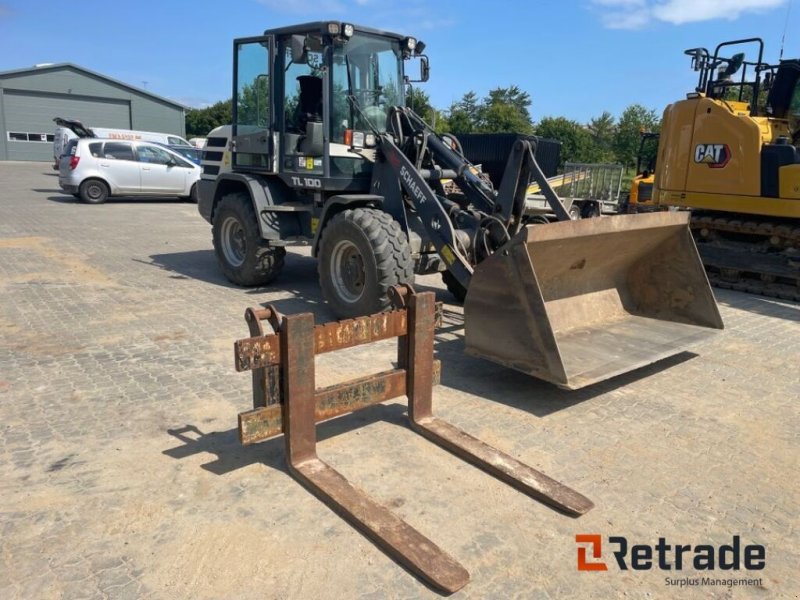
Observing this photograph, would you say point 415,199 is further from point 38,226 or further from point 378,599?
point 38,226

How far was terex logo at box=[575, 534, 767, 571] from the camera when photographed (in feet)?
9.52

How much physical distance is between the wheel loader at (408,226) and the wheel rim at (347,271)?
22 millimetres

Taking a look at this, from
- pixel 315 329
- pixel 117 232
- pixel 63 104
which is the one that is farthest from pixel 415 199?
pixel 63 104

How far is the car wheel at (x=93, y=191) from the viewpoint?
58.5 feet

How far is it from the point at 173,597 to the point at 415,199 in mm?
4376

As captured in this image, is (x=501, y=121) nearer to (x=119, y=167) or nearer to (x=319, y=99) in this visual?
(x=119, y=167)

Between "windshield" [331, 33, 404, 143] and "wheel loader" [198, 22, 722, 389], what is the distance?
0.05 ft

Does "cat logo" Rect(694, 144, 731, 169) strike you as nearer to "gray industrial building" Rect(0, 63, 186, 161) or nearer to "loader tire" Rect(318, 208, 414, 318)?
"loader tire" Rect(318, 208, 414, 318)

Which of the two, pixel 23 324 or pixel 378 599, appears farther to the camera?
pixel 23 324

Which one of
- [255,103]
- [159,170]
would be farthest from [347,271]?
[159,170]

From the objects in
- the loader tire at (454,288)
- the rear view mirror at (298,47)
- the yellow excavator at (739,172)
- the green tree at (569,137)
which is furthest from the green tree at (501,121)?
the rear view mirror at (298,47)

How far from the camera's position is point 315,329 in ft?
11.4

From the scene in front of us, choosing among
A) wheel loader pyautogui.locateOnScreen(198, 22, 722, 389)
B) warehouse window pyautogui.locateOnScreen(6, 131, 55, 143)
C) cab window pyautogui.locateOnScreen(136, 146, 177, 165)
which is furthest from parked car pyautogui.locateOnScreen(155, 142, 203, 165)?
warehouse window pyautogui.locateOnScreen(6, 131, 55, 143)

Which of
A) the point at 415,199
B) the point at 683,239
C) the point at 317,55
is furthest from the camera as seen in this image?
the point at 317,55
